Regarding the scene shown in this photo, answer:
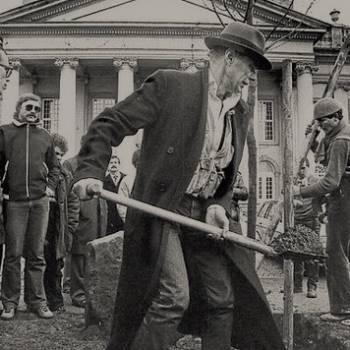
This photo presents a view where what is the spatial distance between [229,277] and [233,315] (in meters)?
0.23

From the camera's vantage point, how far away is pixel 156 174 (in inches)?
130

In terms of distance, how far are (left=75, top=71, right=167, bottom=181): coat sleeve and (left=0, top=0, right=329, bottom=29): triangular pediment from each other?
30.3m

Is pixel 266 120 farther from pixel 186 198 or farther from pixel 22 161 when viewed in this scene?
pixel 186 198

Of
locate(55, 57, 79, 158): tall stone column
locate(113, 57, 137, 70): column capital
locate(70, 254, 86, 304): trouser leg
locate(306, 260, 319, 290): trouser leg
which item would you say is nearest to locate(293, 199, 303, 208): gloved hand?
locate(306, 260, 319, 290): trouser leg

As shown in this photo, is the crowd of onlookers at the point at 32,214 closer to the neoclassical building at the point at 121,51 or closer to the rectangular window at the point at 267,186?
the neoclassical building at the point at 121,51

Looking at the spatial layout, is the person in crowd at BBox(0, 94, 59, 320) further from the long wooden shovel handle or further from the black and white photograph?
the long wooden shovel handle

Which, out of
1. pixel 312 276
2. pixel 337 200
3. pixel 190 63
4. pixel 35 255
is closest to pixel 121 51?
pixel 190 63

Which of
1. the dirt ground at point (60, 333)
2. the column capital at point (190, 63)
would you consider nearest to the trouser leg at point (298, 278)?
the dirt ground at point (60, 333)

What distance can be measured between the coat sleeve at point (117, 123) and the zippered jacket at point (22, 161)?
11.0ft

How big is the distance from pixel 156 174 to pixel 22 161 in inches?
138

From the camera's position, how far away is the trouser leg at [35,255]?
21.1 feet

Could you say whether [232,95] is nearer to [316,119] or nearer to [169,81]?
[169,81]

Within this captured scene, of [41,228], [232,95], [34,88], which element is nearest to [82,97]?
[34,88]

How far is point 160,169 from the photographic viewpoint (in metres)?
3.29
